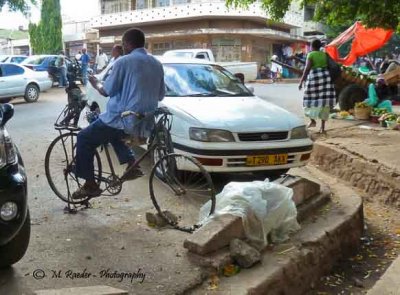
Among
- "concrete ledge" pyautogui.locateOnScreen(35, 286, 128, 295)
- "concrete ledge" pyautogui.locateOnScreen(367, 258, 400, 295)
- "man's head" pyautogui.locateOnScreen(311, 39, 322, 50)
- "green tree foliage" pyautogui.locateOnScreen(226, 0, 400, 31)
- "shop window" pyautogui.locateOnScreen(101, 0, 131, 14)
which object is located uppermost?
"shop window" pyautogui.locateOnScreen(101, 0, 131, 14)

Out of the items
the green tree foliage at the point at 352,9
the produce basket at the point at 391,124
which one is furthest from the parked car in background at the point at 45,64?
the produce basket at the point at 391,124

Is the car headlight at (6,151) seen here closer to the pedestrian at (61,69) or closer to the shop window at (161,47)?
the pedestrian at (61,69)

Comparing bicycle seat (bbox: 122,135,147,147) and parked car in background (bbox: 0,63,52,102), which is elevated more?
bicycle seat (bbox: 122,135,147,147)

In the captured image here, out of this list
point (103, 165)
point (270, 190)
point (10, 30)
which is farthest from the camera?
point (10, 30)

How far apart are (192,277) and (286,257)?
87cm

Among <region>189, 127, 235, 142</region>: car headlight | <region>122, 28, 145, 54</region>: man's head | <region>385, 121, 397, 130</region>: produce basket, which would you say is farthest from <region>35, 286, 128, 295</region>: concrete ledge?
<region>385, 121, 397, 130</region>: produce basket

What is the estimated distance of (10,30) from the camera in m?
59.9

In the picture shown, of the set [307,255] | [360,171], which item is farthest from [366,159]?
[307,255]

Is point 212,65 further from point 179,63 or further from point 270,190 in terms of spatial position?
point 270,190

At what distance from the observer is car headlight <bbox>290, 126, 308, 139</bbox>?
17.7ft

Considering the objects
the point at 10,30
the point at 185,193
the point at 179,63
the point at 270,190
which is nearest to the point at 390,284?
the point at 270,190

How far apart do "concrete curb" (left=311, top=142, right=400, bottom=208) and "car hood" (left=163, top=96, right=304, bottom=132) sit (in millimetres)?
1534

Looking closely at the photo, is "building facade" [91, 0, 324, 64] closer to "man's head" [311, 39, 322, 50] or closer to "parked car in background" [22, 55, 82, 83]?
"parked car in background" [22, 55, 82, 83]

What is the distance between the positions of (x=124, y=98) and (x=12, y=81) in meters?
12.3
